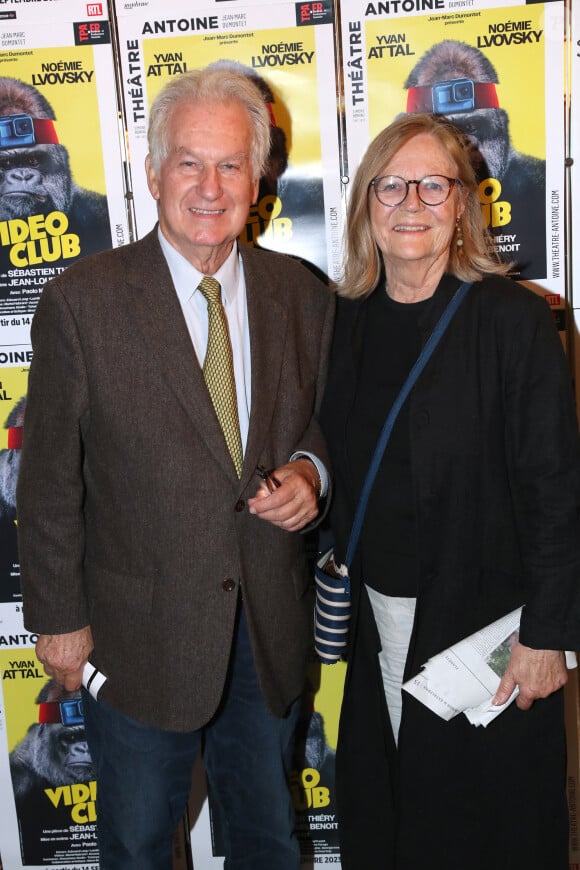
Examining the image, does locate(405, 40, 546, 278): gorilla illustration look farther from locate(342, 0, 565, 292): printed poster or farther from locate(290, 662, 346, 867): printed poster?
locate(290, 662, 346, 867): printed poster

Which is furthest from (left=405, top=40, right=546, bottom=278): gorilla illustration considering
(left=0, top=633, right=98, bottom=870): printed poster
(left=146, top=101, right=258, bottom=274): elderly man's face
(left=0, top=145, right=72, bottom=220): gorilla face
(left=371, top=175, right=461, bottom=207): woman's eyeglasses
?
(left=0, top=633, right=98, bottom=870): printed poster

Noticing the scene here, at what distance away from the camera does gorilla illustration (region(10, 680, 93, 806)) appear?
8.27 feet

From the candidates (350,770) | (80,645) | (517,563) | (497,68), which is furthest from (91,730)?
(497,68)

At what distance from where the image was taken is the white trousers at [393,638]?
1769 mm

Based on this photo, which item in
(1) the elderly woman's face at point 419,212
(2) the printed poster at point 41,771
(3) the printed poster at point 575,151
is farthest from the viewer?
(2) the printed poster at point 41,771

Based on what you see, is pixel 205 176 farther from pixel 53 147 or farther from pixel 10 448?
pixel 10 448

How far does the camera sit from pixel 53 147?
226 centimetres

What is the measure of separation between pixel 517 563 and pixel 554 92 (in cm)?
129

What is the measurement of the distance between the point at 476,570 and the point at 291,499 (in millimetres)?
420

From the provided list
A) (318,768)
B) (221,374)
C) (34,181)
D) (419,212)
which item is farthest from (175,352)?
(318,768)

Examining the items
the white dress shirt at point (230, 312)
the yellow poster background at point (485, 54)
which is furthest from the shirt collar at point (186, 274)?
the yellow poster background at point (485, 54)

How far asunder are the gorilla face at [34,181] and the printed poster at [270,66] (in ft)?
0.65

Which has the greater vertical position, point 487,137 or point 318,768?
point 487,137

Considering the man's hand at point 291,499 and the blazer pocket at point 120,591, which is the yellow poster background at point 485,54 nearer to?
the man's hand at point 291,499
